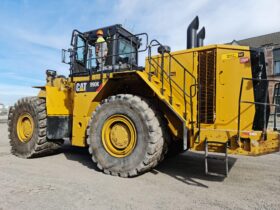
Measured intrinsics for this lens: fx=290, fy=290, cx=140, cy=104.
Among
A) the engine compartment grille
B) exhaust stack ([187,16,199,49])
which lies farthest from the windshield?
the engine compartment grille

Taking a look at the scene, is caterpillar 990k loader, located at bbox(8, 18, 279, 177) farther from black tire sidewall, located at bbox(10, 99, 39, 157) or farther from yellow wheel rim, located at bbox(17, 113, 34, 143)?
yellow wheel rim, located at bbox(17, 113, 34, 143)

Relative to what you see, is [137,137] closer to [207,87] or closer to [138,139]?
[138,139]

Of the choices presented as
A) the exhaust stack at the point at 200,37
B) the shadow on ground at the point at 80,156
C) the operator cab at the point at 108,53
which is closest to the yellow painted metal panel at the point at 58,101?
the operator cab at the point at 108,53

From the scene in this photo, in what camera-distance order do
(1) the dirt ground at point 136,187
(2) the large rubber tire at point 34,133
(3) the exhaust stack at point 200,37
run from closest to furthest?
(1) the dirt ground at point 136,187 → (3) the exhaust stack at point 200,37 → (2) the large rubber tire at point 34,133

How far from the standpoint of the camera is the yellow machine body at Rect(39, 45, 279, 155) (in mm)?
5105

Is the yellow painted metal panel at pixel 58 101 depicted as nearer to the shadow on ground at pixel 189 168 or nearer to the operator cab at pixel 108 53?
the operator cab at pixel 108 53

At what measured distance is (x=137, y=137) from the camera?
5.56 m

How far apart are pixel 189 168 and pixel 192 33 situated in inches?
120

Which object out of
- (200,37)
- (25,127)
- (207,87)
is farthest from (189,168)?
(25,127)

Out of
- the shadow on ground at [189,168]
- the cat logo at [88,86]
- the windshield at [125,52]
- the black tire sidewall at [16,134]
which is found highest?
the windshield at [125,52]

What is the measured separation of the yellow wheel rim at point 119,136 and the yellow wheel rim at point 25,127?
2695 millimetres

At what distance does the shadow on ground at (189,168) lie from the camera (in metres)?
5.69

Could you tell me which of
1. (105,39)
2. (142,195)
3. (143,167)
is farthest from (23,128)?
(142,195)

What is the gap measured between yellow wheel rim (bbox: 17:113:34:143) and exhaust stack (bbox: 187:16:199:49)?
14.7ft
